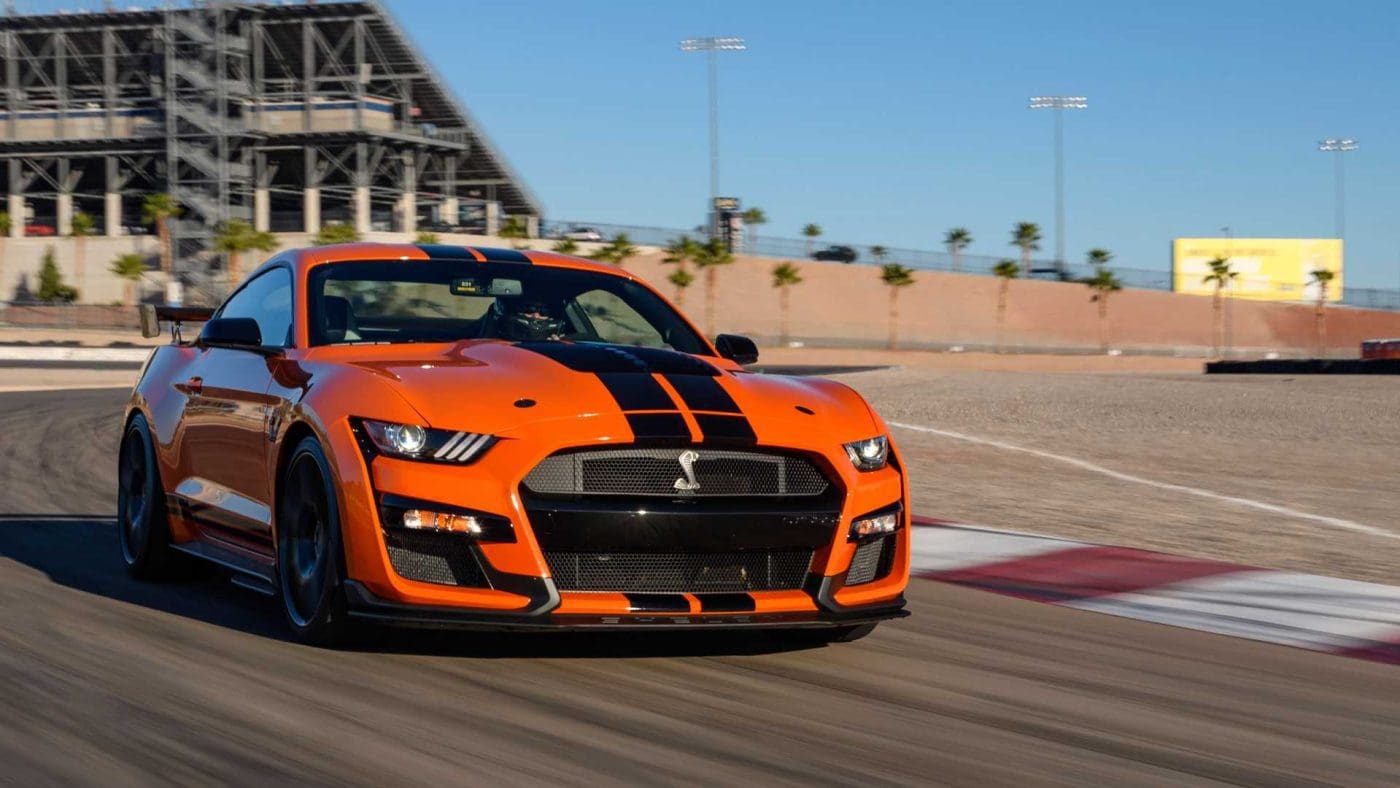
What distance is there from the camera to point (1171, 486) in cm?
1328

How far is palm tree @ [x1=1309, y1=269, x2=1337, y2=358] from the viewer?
81644 mm

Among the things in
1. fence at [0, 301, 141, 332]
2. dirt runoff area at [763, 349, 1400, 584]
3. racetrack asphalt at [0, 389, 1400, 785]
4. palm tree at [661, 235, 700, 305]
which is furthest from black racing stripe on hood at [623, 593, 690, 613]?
palm tree at [661, 235, 700, 305]

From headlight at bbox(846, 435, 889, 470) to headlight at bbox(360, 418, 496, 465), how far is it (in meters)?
1.18

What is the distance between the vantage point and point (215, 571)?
7.72 metres

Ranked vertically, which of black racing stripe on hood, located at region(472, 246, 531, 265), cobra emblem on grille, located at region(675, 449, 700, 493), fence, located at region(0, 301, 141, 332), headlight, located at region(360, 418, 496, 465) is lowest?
cobra emblem on grille, located at region(675, 449, 700, 493)

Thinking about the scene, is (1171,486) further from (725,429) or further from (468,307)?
(725,429)

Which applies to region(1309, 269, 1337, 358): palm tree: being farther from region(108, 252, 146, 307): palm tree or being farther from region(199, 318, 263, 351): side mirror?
region(199, 318, 263, 351): side mirror

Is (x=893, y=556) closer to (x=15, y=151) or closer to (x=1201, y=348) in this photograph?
(x=1201, y=348)

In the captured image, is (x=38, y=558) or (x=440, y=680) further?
(x=38, y=558)

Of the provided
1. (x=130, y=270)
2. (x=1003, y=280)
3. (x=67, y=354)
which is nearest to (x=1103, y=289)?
(x=1003, y=280)

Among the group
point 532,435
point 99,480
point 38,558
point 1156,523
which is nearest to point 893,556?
point 532,435

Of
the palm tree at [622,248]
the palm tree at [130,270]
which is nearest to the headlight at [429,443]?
the palm tree at [130,270]

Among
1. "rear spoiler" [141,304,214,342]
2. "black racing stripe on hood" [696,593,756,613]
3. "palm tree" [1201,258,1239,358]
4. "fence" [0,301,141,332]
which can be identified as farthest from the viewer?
"palm tree" [1201,258,1239,358]

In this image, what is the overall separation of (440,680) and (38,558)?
11.9 ft
